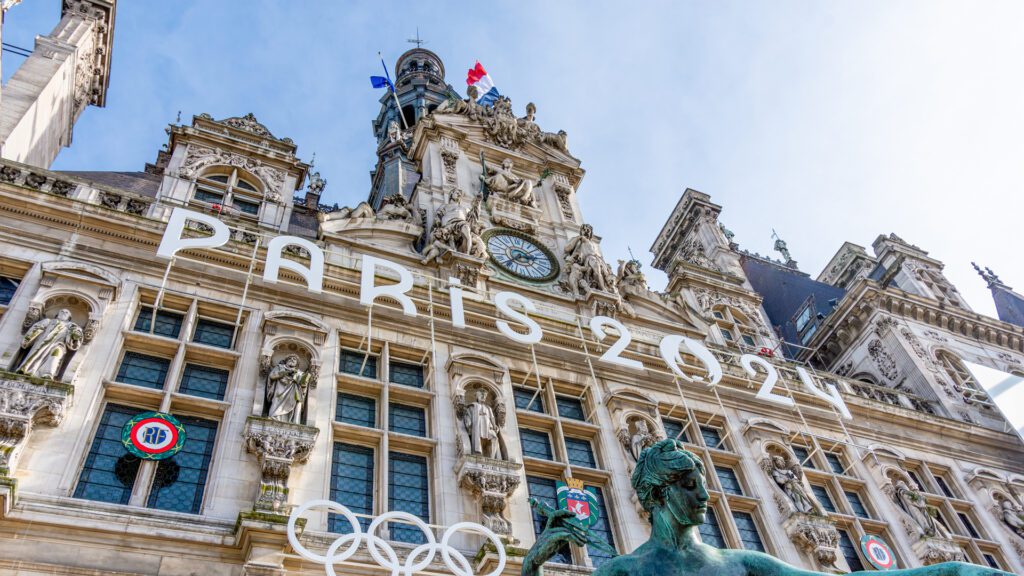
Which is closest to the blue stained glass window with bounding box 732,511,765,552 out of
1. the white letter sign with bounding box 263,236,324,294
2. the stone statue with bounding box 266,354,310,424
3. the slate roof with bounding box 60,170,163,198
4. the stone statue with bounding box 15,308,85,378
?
the stone statue with bounding box 266,354,310,424

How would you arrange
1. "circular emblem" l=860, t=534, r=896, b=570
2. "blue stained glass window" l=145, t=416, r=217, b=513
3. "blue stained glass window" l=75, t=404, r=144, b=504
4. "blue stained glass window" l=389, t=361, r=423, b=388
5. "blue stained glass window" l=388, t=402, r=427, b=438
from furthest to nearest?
"circular emblem" l=860, t=534, r=896, b=570
"blue stained glass window" l=389, t=361, r=423, b=388
"blue stained glass window" l=388, t=402, r=427, b=438
"blue stained glass window" l=145, t=416, r=217, b=513
"blue stained glass window" l=75, t=404, r=144, b=504

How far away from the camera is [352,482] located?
12508 millimetres

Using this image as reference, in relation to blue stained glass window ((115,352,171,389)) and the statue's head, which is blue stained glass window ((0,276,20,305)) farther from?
the statue's head

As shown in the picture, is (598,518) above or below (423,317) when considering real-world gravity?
below

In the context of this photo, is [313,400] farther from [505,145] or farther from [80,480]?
[505,145]

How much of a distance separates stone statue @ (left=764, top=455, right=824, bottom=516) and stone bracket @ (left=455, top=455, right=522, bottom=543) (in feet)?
20.2

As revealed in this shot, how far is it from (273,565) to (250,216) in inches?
385

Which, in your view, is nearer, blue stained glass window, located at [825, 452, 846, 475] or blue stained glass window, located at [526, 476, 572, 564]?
blue stained glass window, located at [526, 476, 572, 564]

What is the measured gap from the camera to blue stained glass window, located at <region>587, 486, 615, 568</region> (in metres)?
13.3

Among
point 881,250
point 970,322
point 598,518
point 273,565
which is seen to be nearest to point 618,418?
point 598,518

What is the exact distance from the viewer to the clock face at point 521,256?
65.2 ft

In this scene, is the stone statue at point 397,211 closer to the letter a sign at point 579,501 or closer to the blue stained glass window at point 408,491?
the blue stained glass window at point 408,491

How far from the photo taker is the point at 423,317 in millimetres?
15422

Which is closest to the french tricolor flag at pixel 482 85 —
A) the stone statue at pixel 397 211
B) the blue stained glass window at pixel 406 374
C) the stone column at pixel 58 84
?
the stone statue at pixel 397 211
